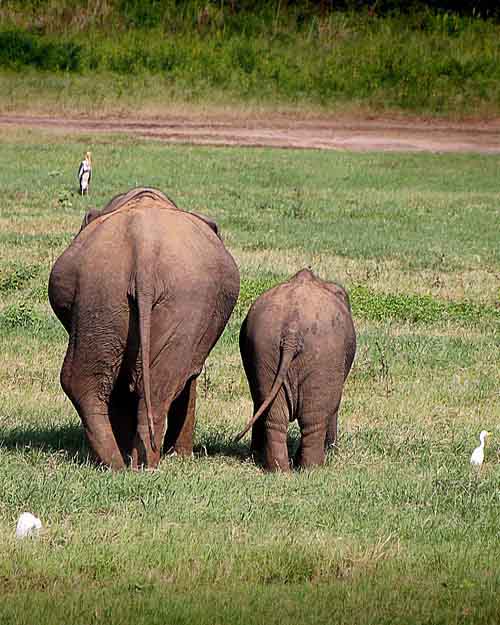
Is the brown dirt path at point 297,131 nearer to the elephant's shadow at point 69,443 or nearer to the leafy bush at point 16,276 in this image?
the leafy bush at point 16,276

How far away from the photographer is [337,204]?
2586 cm

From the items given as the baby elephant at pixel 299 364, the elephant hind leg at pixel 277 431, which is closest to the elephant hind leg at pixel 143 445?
the baby elephant at pixel 299 364

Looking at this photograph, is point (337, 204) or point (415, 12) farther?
point (415, 12)

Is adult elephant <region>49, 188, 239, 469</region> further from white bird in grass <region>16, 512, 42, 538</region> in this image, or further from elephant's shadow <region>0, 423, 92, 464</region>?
white bird in grass <region>16, 512, 42, 538</region>

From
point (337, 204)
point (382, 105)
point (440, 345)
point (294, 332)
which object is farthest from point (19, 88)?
point (294, 332)

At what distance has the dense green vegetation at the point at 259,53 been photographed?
41.2 m

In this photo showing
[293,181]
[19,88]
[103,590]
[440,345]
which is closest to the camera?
[103,590]

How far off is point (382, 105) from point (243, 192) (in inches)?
622

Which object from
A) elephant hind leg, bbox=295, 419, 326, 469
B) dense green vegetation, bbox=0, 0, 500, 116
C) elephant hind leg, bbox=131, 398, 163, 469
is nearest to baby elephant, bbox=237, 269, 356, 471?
elephant hind leg, bbox=295, 419, 326, 469

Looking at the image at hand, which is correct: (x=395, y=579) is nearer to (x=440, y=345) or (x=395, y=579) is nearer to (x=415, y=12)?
(x=440, y=345)

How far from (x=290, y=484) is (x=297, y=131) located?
30815mm

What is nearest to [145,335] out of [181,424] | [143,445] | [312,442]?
[143,445]

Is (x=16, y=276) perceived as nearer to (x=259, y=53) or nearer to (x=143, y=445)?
(x=143, y=445)

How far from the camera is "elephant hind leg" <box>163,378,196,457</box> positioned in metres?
8.95
